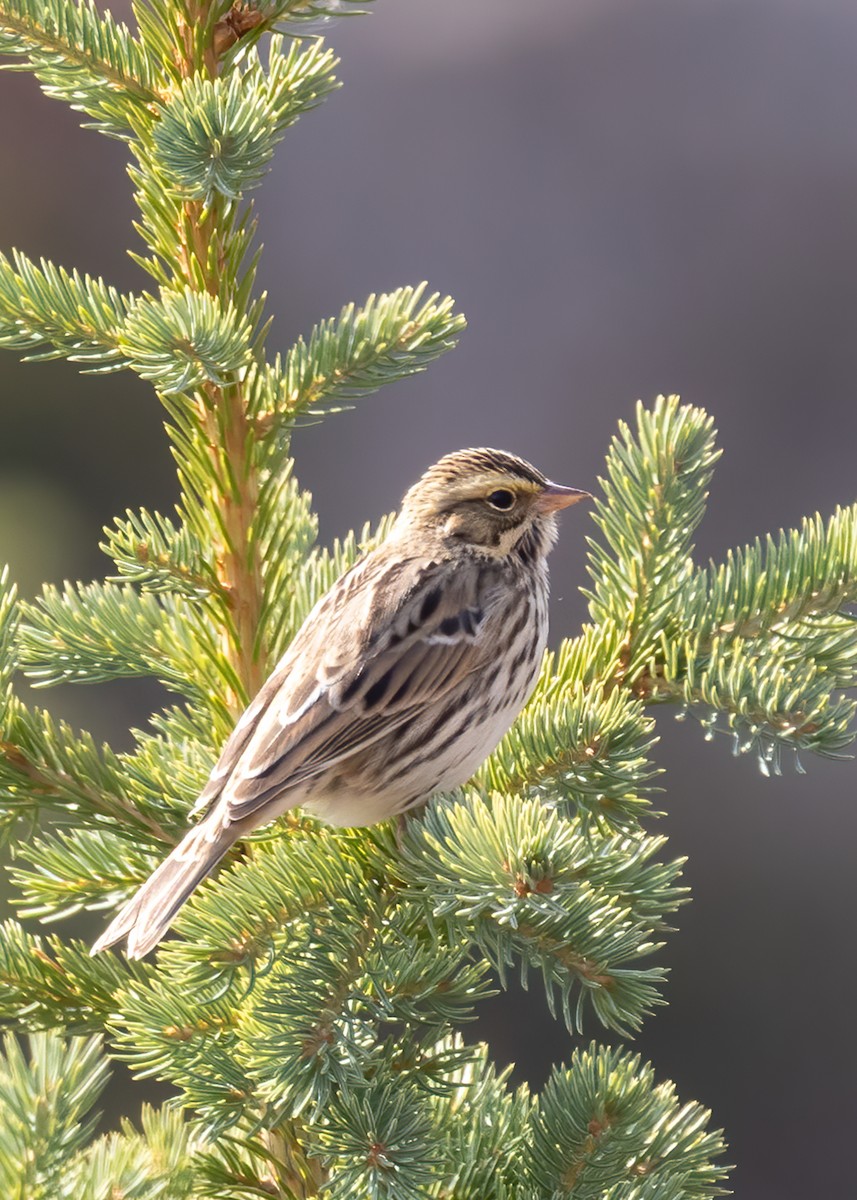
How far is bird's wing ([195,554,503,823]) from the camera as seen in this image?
202cm

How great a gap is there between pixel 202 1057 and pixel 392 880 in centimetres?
37

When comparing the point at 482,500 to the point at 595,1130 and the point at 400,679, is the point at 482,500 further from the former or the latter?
the point at 595,1130

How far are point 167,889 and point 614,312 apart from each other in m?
5.54

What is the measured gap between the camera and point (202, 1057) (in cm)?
160

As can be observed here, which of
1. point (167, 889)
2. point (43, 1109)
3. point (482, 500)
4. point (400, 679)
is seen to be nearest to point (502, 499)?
point (482, 500)

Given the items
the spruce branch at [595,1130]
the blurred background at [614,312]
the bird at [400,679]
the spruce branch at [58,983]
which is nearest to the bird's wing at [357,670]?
the bird at [400,679]

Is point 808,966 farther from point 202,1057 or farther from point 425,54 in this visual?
point 425,54

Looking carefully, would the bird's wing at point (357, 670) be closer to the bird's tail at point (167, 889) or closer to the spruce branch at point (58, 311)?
the bird's tail at point (167, 889)

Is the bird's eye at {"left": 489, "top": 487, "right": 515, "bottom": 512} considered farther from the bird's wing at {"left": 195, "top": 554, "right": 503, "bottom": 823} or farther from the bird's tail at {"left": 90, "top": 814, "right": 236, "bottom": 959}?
the bird's tail at {"left": 90, "top": 814, "right": 236, "bottom": 959}

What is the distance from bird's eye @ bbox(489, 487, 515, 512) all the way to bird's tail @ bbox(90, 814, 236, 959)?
1013 millimetres

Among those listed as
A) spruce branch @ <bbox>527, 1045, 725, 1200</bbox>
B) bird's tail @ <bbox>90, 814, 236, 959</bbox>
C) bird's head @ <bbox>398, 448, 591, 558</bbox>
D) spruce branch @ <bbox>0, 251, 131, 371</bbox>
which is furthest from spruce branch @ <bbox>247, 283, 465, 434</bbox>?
spruce branch @ <bbox>527, 1045, 725, 1200</bbox>

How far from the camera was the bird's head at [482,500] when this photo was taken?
8.79 ft

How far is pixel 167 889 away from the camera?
70.6 inches

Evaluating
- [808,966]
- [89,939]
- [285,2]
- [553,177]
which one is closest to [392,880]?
→ [285,2]
